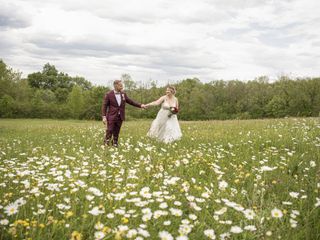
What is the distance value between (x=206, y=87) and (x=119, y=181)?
66898 mm

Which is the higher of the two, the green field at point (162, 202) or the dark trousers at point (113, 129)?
the dark trousers at point (113, 129)

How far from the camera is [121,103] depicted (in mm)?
10508

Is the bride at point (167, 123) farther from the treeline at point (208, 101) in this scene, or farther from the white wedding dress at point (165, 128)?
the treeline at point (208, 101)

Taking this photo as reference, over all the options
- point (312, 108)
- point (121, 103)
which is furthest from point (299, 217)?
point (312, 108)

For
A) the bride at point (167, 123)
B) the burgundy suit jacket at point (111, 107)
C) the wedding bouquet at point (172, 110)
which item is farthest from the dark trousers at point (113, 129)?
the wedding bouquet at point (172, 110)

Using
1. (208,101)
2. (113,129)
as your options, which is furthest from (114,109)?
(208,101)

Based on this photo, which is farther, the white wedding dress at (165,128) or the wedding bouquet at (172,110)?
the wedding bouquet at (172,110)

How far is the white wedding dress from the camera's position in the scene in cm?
1161

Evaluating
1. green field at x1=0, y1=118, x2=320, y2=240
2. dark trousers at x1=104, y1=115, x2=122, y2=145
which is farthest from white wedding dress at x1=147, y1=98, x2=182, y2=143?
green field at x1=0, y1=118, x2=320, y2=240

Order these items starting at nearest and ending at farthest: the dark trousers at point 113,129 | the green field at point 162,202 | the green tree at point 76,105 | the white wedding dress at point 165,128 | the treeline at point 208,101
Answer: the green field at point 162,202 < the dark trousers at point 113,129 < the white wedding dress at point 165,128 < the treeline at point 208,101 < the green tree at point 76,105

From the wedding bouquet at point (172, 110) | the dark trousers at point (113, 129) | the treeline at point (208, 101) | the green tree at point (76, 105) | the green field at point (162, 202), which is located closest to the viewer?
the green field at point (162, 202)

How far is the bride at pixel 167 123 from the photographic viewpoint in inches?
458

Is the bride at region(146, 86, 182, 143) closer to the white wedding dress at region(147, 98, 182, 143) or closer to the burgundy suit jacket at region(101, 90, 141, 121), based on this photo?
the white wedding dress at region(147, 98, 182, 143)

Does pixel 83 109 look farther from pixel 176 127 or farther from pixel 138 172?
pixel 138 172
